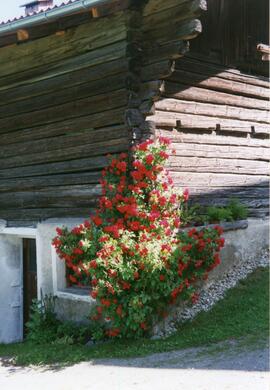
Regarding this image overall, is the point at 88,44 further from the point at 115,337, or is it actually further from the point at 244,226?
the point at 115,337

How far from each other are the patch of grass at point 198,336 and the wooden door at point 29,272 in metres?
1.94

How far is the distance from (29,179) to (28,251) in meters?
1.34

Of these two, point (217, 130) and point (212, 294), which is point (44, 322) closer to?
point (212, 294)

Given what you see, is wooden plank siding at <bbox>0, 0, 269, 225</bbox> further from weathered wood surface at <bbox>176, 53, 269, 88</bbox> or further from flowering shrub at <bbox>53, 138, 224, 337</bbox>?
flowering shrub at <bbox>53, 138, 224, 337</bbox>

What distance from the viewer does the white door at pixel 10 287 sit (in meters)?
8.68

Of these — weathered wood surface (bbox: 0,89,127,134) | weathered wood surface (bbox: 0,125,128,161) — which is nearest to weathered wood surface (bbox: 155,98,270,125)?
weathered wood surface (bbox: 0,89,127,134)

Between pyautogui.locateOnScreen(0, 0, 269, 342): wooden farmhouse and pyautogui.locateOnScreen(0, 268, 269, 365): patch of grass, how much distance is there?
1.01 metres

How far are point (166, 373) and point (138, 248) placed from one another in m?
1.39

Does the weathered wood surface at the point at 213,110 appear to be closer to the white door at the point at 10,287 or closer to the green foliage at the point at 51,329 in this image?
the green foliage at the point at 51,329

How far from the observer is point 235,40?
8383 mm

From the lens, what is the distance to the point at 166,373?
5.19 m

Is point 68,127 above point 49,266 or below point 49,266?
above

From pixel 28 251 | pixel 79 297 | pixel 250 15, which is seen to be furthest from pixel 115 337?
pixel 250 15

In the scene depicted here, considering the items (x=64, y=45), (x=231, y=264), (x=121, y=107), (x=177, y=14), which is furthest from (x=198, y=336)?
(x=64, y=45)
